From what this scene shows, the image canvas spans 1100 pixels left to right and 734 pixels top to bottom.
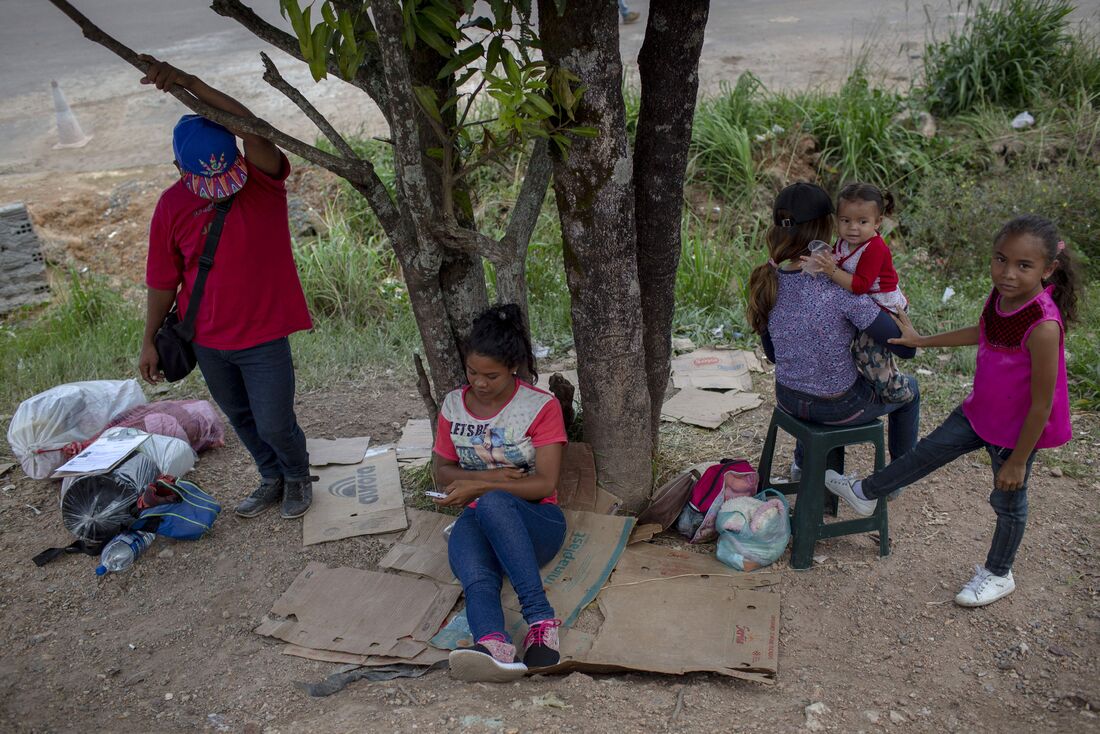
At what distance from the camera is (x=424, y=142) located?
331 cm

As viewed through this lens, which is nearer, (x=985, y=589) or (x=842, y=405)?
(x=985, y=589)

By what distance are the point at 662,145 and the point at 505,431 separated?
3.72 feet

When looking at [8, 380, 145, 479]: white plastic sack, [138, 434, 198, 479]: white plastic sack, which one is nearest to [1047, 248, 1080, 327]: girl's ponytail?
[138, 434, 198, 479]: white plastic sack

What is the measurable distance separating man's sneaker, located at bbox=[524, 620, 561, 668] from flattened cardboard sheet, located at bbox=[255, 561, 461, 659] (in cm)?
40

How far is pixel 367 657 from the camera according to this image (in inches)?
115

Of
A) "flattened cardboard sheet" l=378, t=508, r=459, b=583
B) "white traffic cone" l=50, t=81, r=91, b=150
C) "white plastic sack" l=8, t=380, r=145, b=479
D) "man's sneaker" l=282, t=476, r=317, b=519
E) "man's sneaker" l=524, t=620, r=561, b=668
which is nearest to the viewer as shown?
"man's sneaker" l=524, t=620, r=561, b=668

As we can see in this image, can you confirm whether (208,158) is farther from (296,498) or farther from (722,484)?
(722,484)

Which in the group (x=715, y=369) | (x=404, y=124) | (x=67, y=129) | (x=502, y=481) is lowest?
(x=715, y=369)

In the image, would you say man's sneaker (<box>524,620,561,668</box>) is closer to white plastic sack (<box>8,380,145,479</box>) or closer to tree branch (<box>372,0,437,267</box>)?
tree branch (<box>372,0,437,267</box>)

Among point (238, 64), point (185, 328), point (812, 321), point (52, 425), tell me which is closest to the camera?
point (812, 321)

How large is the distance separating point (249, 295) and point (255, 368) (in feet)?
0.96

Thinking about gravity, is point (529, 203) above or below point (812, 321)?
above

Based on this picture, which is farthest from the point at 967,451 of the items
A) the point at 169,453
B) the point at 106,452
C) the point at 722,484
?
the point at 106,452

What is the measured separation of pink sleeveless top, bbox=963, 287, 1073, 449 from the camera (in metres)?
2.60
